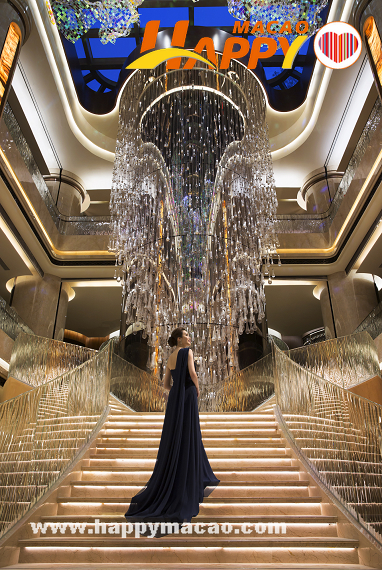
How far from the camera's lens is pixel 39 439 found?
144 inches

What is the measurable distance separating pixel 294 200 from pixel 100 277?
24.0 feet

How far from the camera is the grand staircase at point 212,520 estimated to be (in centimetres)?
293

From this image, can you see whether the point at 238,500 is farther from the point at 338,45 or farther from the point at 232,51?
A: the point at 232,51

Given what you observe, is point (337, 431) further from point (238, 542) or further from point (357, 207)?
point (357, 207)

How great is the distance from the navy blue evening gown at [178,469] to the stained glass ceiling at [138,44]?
932 cm

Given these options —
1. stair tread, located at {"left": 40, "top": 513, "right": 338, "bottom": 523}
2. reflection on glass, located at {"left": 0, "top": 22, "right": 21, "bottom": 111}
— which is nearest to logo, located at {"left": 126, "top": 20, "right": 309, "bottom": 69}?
reflection on glass, located at {"left": 0, "top": 22, "right": 21, "bottom": 111}

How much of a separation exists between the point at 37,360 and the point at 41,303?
4.11 meters

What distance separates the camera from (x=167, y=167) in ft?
26.5

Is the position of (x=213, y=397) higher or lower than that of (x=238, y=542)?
higher

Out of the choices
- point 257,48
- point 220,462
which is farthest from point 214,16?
point 220,462

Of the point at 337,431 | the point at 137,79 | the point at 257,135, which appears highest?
the point at 137,79

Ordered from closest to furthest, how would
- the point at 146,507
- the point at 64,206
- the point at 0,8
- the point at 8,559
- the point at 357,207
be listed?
the point at 8,559, the point at 146,507, the point at 0,8, the point at 357,207, the point at 64,206

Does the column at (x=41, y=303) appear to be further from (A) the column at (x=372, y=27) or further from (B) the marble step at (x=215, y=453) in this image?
(A) the column at (x=372, y=27)

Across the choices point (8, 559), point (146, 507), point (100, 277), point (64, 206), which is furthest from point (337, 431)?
point (64, 206)
